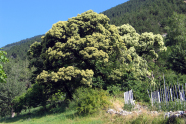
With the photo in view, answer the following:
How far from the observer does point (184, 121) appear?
7.11 m

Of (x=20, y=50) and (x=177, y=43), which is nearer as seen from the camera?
(x=177, y=43)

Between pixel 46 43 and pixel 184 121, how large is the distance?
1367 centimetres

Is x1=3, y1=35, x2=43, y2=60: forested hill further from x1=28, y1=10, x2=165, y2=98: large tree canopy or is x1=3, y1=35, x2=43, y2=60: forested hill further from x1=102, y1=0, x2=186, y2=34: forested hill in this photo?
x1=28, y1=10, x2=165, y2=98: large tree canopy

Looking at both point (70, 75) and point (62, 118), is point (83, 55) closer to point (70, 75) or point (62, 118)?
point (70, 75)

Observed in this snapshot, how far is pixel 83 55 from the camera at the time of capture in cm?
1529

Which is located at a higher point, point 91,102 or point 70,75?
point 70,75

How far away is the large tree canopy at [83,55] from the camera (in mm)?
15125

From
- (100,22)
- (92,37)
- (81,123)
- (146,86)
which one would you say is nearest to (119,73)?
(146,86)

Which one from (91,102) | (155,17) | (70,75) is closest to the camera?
(91,102)

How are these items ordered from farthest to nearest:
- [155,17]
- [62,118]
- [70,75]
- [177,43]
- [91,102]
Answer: [155,17]
[177,43]
[70,75]
[62,118]
[91,102]

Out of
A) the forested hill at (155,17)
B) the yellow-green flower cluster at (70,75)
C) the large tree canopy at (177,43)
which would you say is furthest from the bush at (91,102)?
the forested hill at (155,17)

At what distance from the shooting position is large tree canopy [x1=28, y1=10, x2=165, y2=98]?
1512 centimetres

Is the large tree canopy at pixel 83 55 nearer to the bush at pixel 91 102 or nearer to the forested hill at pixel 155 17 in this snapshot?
the bush at pixel 91 102

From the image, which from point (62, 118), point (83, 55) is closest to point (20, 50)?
point (83, 55)
